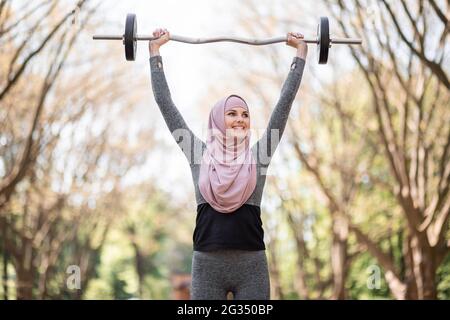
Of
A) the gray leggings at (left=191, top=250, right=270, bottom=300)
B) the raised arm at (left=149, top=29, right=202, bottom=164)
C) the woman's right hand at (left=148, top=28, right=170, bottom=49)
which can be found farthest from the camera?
the woman's right hand at (left=148, top=28, right=170, bottom=49)

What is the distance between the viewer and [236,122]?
3.72 m

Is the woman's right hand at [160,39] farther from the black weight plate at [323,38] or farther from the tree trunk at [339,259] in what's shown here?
the tree trunk at [339,259]

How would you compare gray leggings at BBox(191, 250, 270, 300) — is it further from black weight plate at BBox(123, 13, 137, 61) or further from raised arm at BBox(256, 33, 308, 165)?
black weight plate at BBox(123, 13, 137, 61)

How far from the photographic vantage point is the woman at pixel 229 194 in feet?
11.4

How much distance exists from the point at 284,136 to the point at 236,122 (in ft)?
41.3

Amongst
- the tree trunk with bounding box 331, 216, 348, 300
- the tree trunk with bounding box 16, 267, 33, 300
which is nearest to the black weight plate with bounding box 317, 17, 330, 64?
the tree trunk with bounding box 331, 216, 348, 300

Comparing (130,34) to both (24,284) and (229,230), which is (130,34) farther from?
(24,284)

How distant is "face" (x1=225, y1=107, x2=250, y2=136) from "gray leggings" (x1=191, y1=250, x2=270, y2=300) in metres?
0.62

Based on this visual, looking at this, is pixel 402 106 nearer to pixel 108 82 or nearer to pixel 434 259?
pixel 434 259

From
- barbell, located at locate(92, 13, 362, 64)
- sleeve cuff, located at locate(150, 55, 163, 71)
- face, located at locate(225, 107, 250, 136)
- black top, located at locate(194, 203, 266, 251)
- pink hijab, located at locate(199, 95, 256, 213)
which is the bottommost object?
black top, located at locate(194, 203, 266, 251)

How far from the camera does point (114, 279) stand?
136 feet

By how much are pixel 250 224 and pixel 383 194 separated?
19.8 meters

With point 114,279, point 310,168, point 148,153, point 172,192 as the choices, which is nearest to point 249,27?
point 310,168

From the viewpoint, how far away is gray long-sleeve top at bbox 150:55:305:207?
370 centimetres
